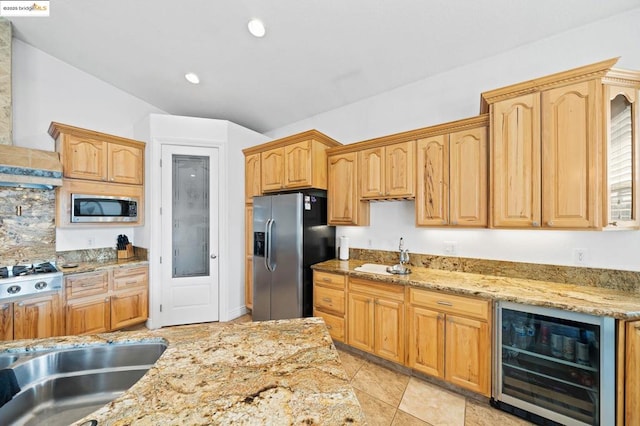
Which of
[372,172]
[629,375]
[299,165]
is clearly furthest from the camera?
[299,165]

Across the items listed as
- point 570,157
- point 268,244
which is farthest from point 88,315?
point 570,157

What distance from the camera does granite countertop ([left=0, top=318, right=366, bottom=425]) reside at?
660 mm

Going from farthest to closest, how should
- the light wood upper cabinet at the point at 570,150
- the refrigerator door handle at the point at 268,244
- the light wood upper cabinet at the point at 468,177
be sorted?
1. the refrigerator door handle at the point at 268,244
2. the light wood upper cabinet at the point at 468,177
3. the light wood upper cabinet at the point at 570,150

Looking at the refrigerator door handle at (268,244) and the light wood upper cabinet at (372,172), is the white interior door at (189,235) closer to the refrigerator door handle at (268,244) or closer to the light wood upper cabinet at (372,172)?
the refrigerator door handle at (268,244)

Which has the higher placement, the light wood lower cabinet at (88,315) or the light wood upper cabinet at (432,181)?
the light wood upper cabinet at (432,181)

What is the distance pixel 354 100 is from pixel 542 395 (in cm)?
339

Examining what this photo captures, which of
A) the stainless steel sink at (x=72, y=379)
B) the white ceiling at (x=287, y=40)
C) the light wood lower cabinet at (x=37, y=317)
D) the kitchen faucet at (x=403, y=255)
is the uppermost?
the white ceiling at (x=287, y=40)

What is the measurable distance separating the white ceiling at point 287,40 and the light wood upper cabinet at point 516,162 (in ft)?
2.39

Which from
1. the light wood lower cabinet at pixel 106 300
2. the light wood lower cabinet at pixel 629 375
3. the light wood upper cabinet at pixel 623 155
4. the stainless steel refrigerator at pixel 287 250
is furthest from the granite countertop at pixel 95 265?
the light wood upper cabinet at pixel 623 155

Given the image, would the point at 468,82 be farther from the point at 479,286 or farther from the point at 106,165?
the point at 106,165

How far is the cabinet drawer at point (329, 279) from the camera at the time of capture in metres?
2.64

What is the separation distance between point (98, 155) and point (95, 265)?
4.45 ft

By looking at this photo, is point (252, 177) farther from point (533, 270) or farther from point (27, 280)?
point (533, 270)

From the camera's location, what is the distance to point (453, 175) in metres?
2.28
